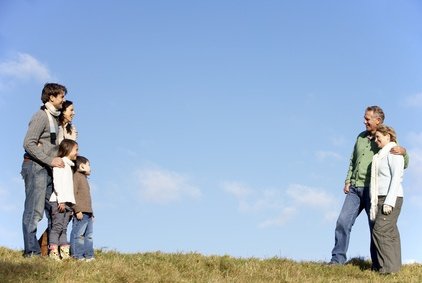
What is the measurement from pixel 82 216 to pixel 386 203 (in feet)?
18.3

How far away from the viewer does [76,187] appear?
12.1m

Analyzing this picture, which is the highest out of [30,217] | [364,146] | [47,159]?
[364,146]

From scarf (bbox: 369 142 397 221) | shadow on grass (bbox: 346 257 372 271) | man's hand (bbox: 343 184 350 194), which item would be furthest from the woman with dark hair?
shadow on grass (bbox: 346 257 372 271)

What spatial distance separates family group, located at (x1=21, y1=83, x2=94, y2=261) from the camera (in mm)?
11828

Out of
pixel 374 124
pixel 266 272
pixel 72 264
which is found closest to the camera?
pixel 72 264

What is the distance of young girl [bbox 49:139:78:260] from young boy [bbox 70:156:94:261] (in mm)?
149

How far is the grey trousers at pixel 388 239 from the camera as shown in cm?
1229

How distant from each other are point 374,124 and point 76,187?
5.93 m

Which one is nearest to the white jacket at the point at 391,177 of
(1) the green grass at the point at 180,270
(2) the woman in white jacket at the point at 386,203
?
(2) the woman in white jacket at the point at 386,203

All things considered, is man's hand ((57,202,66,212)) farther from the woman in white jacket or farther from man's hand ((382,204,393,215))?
man's hand ((382,204,393,215))

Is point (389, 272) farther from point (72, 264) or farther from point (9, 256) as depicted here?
point (9, 256)

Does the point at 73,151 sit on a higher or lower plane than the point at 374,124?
lower

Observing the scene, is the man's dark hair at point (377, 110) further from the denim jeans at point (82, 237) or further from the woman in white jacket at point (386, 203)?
the denim jeans at point (82, 237)

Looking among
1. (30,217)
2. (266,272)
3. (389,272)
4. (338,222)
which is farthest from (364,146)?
(30,217)
